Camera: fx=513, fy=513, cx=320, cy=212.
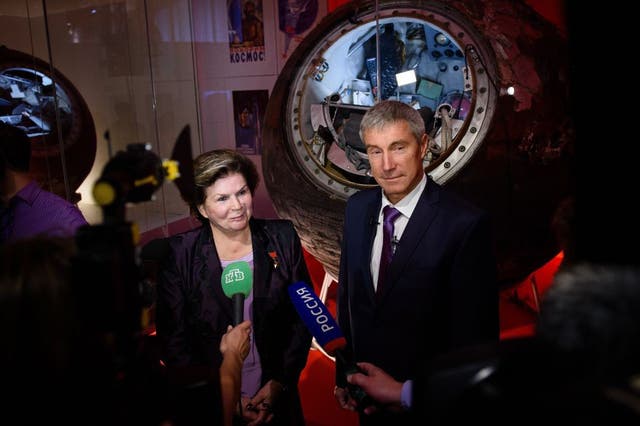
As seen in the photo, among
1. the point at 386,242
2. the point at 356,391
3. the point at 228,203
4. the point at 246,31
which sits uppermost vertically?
the point at 246,31

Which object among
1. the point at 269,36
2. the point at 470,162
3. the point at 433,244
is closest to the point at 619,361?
the point at 433,244

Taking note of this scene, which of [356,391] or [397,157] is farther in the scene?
[397,157]

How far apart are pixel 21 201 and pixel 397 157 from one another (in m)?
1.73

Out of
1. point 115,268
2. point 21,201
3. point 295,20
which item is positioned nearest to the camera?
point 115,268

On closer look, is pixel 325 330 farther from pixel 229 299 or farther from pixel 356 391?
pixel 229 299

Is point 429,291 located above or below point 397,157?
below

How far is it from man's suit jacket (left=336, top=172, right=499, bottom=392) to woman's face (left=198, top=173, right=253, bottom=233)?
0.52 metres

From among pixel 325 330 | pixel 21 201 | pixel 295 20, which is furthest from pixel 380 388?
pixel 295 20

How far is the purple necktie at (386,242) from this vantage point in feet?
6.38

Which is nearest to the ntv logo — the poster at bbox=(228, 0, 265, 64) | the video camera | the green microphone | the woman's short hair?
the green microphone

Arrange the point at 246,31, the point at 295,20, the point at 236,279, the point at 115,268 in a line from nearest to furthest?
the point at 115,268
the point at 236,279
the point at 295,20
the point at 246,31

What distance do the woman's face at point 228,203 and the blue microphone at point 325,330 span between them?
1.32ft

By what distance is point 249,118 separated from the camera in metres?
→ 4.85

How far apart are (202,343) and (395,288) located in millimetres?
841
